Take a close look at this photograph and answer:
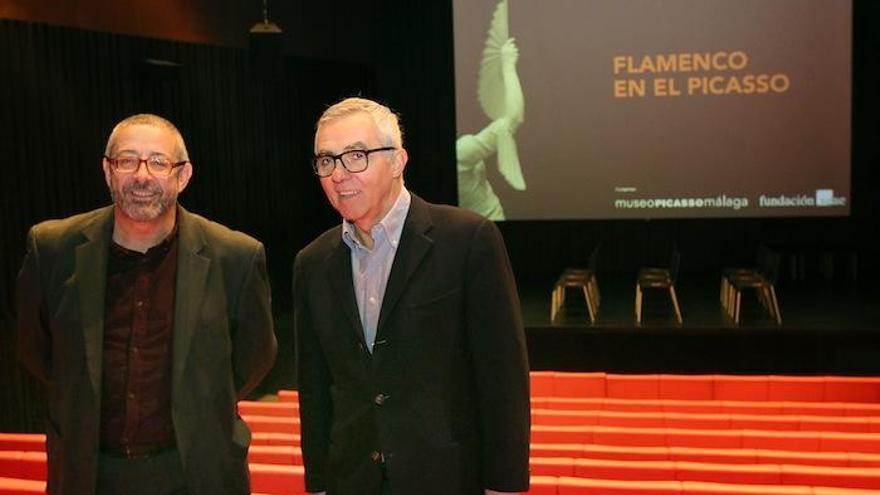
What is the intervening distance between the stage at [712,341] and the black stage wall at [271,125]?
0.22 m

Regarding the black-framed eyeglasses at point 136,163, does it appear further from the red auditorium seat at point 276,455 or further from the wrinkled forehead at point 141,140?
the red auditorium seat at point 276,455

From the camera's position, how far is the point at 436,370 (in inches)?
80.1

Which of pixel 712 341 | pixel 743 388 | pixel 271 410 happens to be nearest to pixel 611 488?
pixel 271 410

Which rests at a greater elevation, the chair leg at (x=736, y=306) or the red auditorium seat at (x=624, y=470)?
the red auditorium seat at (x=624, y=470)

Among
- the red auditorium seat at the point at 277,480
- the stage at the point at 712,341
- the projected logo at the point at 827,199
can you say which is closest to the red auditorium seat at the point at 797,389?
the stage at the point at 712,341

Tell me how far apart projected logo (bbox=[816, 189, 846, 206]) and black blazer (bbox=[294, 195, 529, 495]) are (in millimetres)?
8998

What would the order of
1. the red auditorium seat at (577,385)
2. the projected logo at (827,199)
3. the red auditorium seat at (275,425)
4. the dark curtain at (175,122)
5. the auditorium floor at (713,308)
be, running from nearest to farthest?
the red auditorium seat at (275,425), the red auditorium seat at (577,385), the dark curtain at (175,122), the auditorium floor at (713,308), the projected logo at (827,199)

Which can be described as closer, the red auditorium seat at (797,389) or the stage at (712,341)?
the red auditorium seat at (797,389)

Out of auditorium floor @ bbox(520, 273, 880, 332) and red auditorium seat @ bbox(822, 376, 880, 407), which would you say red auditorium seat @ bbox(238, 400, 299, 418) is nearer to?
red auditorium seat @ bbox(822, 376, 880, 407)

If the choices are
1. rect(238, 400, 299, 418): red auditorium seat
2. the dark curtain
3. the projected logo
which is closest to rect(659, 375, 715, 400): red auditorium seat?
rect(238, 400, 299, 418): red auditorium seat

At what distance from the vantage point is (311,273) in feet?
7.11

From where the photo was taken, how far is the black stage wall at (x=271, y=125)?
6.36 m

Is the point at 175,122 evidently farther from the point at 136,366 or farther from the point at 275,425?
the point at 136,366

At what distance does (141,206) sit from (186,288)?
0.25 meters
